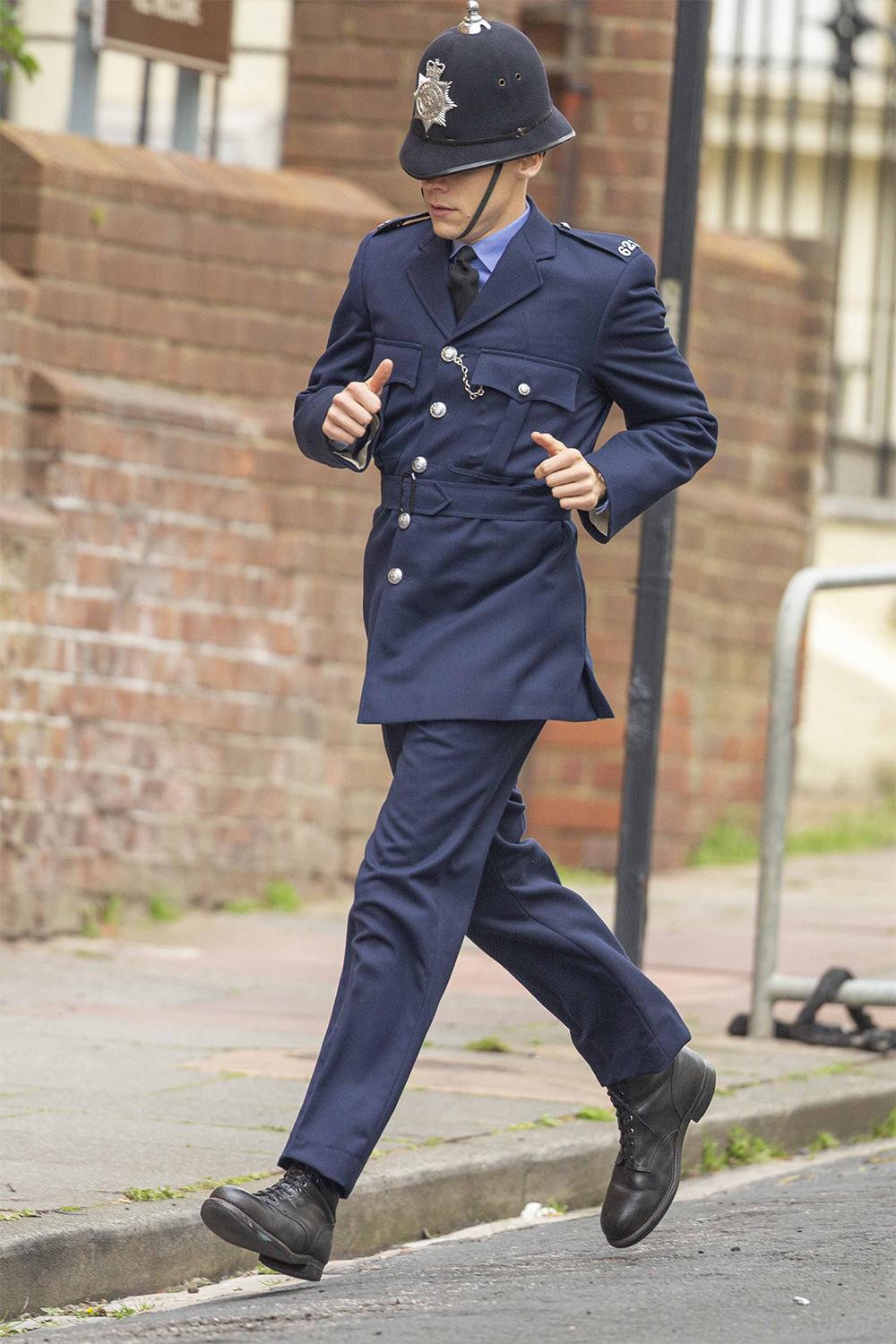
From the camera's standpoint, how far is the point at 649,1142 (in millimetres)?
3768

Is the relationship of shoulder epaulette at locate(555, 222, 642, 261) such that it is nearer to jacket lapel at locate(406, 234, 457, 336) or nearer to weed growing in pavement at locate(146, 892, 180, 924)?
jacket lapel at locate(406, 234, 457, 336)

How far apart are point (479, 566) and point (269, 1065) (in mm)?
1908

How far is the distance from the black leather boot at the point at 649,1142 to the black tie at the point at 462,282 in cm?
134

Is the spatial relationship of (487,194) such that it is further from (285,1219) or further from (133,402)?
(133,402)

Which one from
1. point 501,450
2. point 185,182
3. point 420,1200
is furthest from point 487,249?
point 185,182

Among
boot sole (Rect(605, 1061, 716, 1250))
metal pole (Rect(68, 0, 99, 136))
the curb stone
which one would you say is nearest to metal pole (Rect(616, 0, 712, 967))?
the curb stone

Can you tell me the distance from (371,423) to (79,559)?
362 centimetres

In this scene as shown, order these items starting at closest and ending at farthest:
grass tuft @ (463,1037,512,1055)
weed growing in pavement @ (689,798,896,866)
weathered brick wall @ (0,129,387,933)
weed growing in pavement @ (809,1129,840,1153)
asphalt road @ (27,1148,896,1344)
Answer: asphalt road @ (27,1148,896,1344), weed growing in pavement @ (809,1129,840,1153), grass tuft @ (463,1037,512,1055), weathered brick wall @ (0,129,387,933), weed growing in pavement @ (689,798,896,866)

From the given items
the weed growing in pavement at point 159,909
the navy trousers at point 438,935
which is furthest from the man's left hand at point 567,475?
the weed growing in pavement at point 159,909

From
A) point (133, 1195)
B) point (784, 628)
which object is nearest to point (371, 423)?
point (133, 1195)

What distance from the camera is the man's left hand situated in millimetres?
3477

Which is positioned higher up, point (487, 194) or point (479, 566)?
point (487, 194)

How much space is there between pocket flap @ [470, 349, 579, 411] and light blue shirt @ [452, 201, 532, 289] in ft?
0.49

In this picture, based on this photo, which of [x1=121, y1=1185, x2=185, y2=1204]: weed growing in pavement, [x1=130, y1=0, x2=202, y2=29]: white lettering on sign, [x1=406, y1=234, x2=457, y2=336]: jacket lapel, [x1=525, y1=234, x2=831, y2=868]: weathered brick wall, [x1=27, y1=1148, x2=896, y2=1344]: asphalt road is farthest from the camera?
[x1=525, y1=234, x2=831, y2=868]: weathered brick wall
